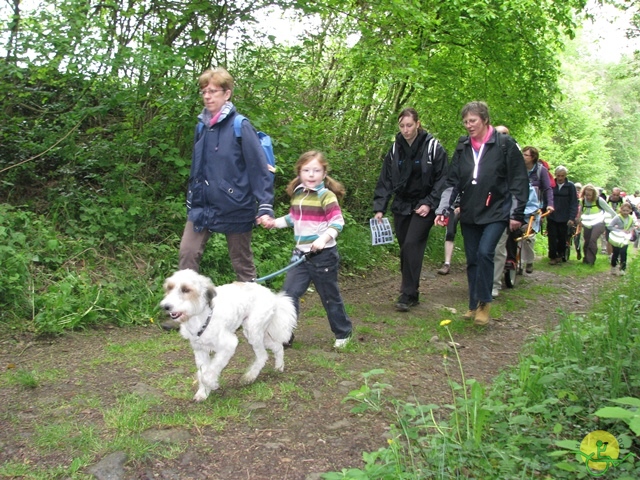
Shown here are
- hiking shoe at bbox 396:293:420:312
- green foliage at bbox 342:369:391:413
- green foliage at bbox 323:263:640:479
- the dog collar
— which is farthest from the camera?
hiking shoe at bbox 396:293:420:312

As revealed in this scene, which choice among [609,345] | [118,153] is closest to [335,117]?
[118,153]

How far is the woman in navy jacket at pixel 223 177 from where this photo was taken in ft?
15.3

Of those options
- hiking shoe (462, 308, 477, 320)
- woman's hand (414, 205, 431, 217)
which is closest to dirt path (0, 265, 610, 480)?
hiking shoe (462, 308, 477, 320)

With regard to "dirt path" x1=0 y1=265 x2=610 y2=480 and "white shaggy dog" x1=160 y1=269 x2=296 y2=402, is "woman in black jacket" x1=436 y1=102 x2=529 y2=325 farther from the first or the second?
"white shaggy dog" x1=160 y1=269 x2=296 y2=402

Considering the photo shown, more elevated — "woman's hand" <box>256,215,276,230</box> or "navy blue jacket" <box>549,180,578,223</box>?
"navy blue jacket" <box>549,180,578,223</box>

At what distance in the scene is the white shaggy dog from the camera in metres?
3.68

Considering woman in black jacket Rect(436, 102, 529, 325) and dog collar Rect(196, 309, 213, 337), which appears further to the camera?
woman in black jacket Rect(436, 102, 529, 325)

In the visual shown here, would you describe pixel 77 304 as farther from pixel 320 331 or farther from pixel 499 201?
pixel 499 201

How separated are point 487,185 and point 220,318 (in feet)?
11.6

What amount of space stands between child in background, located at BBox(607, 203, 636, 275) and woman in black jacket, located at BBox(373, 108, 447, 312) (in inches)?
263

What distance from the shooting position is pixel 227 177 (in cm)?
475

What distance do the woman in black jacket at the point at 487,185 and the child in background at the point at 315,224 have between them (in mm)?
1827

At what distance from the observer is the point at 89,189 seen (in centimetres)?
748

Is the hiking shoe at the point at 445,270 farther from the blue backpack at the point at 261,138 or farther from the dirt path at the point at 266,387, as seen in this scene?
the blue backpack at the point at 261,138
